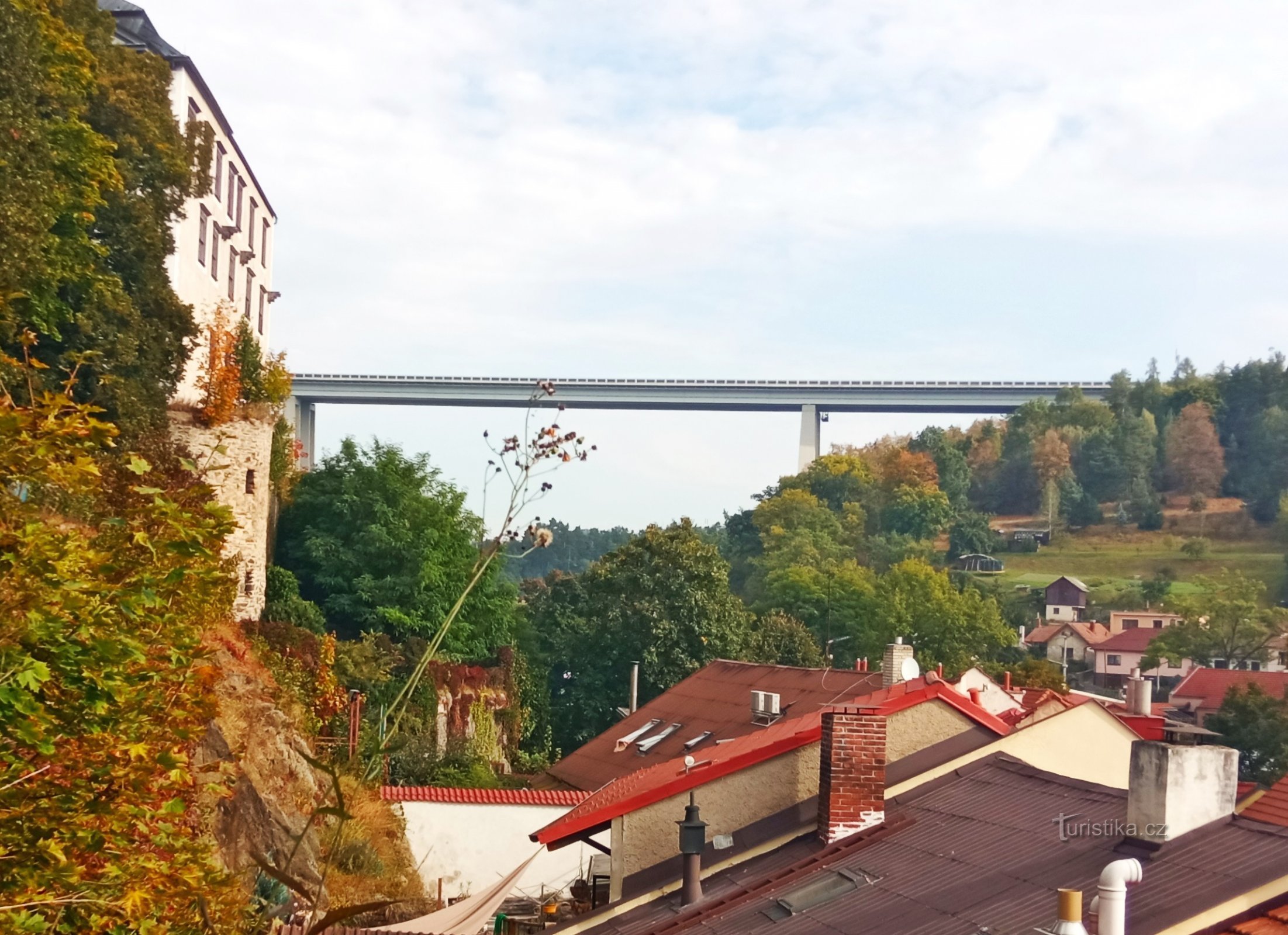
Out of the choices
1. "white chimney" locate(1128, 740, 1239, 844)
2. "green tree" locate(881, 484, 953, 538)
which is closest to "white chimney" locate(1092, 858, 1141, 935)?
"white chimney" locate(1128, 740, 1239, 844)

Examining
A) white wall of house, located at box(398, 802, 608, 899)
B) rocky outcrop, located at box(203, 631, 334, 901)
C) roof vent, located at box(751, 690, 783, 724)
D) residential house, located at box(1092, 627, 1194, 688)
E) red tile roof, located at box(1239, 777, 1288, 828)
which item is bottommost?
residential house, located at box(1092, 627, 1194, 688)

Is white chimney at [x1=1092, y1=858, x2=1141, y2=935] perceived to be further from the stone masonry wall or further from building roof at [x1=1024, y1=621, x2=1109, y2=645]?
building roof at [x1=1024, y1=621, x2=1109, y2=645]

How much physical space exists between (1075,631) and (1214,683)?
1775cm

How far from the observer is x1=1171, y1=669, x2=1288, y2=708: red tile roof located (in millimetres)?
55787

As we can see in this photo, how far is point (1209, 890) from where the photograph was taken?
6.67 metres

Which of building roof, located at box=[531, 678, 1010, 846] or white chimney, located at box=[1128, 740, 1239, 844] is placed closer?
white chimney, located at box=[1128, 740, 1239, 844]

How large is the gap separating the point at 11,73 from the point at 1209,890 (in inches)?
640

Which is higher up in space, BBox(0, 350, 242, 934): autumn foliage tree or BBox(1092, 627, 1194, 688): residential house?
BBox(0, 350, 242, 934): autumn foliage tree

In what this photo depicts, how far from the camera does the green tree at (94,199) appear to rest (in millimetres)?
16766

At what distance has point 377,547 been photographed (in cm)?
3070

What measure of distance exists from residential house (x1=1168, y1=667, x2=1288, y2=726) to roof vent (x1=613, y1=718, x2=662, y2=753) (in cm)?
3511

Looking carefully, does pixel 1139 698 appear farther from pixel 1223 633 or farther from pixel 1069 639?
pixel 1069 639

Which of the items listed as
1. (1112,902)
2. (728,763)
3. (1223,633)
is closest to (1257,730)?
(1223,633)

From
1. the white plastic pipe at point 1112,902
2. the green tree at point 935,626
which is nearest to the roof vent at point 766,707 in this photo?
the white plastic pipe at point 1112,902
